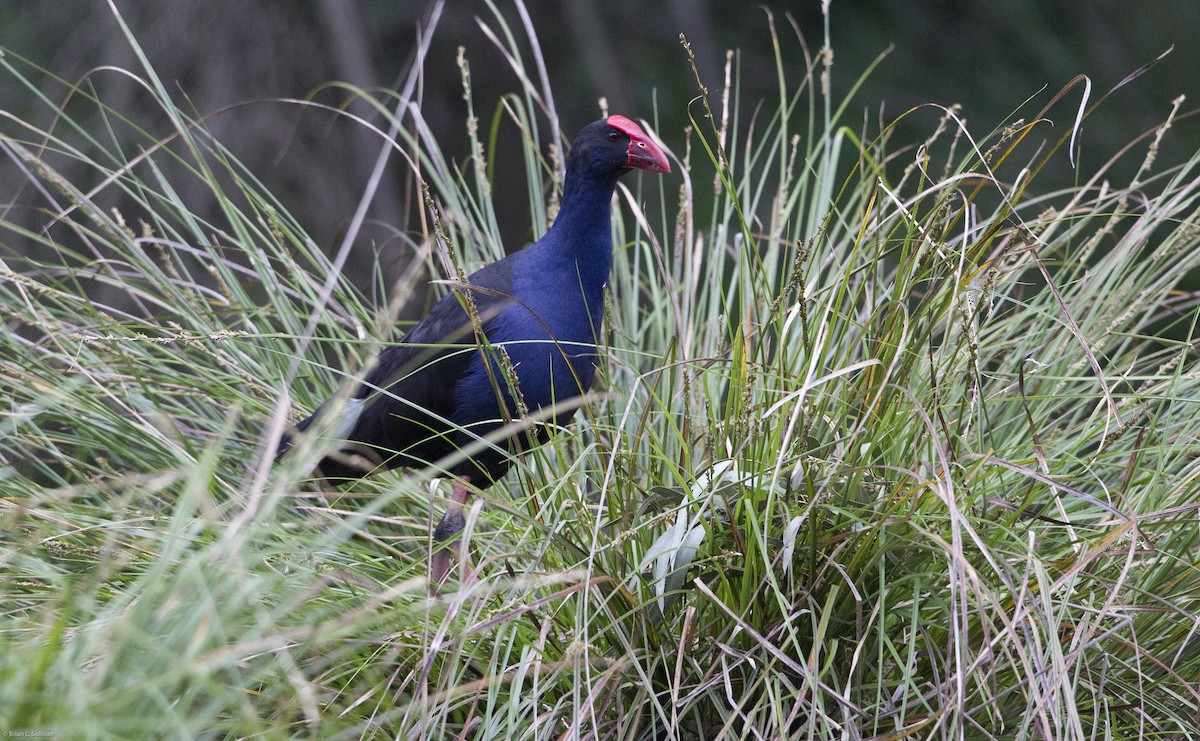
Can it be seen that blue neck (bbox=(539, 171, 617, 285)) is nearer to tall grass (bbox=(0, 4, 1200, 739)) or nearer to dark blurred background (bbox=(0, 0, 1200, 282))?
tall grass (bbox=(0, 4, 1200, 739))

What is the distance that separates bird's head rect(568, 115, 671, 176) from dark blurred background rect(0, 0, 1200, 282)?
2.11m

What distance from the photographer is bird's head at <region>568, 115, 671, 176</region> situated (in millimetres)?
2297

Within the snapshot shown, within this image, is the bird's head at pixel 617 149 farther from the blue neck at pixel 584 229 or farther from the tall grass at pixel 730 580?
the tall grass at pixel 730 580

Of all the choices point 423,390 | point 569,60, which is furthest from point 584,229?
point 569,60

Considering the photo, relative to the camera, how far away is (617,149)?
7.57 ft

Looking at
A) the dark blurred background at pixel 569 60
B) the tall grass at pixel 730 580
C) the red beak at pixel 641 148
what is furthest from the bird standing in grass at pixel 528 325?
the dark blurred background at pixel 569 60

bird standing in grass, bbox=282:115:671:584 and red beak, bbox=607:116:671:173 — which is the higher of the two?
red beak, bbox=607:116:671:173

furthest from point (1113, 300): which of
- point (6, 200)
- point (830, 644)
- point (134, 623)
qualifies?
point (6, 200)

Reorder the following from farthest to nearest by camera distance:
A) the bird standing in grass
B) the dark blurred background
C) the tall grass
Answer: the dark blurred background
the bird standing in grass
the tall grass

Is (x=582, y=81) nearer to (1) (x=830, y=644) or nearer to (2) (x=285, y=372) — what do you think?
(2) (x=285, y=372)

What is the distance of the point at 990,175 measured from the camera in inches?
60.0

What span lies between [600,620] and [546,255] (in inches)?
37.4

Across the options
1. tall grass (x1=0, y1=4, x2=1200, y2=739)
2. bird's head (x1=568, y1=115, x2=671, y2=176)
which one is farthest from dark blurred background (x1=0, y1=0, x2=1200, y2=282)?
tall grass (x1=0, y1=4, x2=1200, y2=739)

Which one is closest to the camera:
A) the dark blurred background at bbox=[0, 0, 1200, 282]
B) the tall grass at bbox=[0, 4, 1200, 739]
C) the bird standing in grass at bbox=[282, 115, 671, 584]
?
the tall grass at bbox=[0, 4, 1200, 739]
